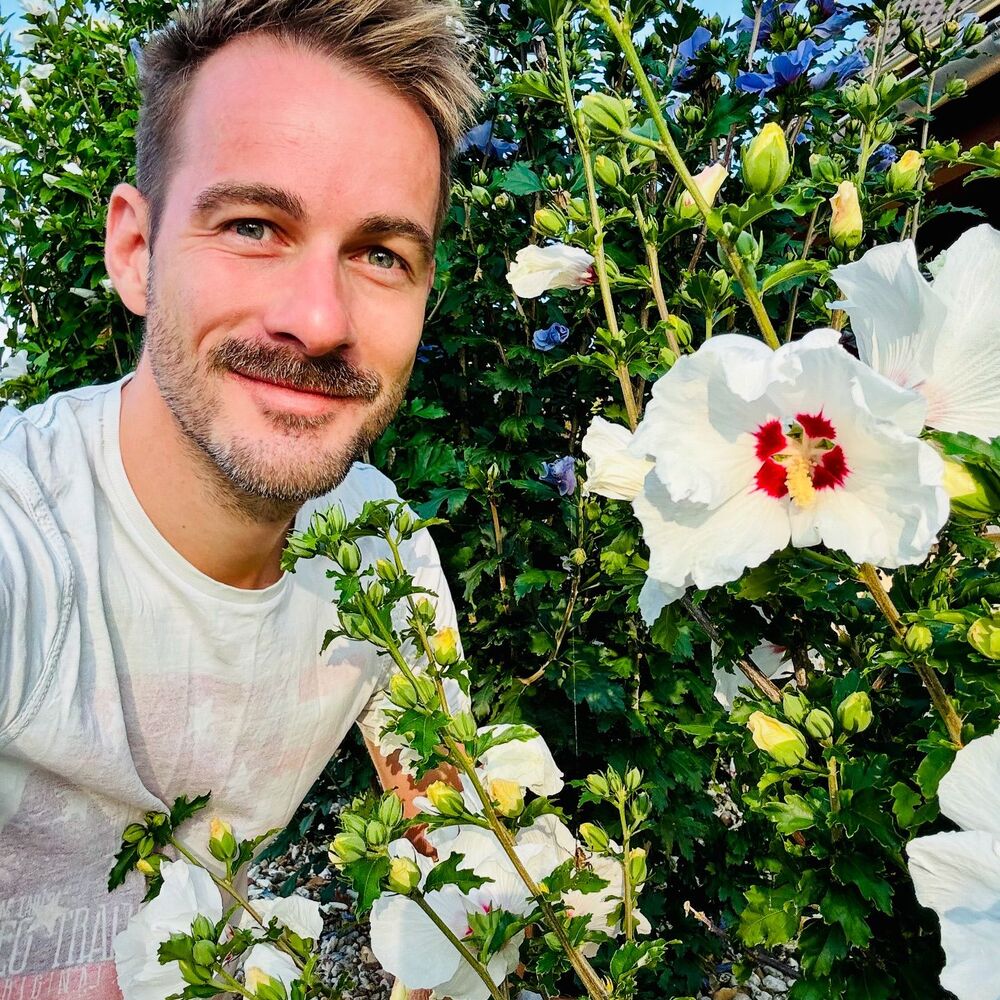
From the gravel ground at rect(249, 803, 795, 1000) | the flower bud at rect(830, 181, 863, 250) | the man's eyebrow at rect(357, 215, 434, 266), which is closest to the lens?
the flower bud at rect(830, 181, 863, 250)

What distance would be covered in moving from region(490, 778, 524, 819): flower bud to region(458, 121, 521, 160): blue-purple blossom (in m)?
1.92

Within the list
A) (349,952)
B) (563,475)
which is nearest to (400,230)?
(563,475)

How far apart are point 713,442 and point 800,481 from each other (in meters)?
0.08

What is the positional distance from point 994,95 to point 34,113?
143 inches

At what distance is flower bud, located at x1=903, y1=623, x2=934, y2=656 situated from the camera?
2.71 ft

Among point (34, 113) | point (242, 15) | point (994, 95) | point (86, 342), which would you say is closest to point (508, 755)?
point (242, 15)

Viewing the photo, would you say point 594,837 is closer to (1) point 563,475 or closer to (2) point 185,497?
(2) point 185,497

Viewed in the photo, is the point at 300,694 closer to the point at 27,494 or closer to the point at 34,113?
the point at 27,494

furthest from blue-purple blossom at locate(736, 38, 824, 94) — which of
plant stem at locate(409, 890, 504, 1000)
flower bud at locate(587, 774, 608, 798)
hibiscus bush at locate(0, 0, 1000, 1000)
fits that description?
plant stem at locate(409, 890, 504, 1000)

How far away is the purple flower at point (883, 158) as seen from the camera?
2.21 m

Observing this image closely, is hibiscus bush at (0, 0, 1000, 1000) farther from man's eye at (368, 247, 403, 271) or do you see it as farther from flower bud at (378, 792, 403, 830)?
man's eye at (368, 247, 403, 271)

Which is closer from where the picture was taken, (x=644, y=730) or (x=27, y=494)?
(x=27, y=494)

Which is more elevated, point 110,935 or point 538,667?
point 538,667

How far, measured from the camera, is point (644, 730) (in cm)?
216
